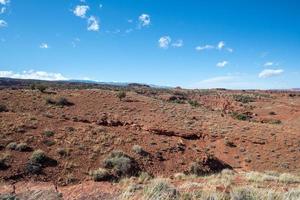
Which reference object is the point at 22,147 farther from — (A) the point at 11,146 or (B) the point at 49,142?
(B) the point at 49,142

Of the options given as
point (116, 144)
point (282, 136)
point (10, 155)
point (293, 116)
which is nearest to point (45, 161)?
point (10, 155)

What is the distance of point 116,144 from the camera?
20469 millimetres

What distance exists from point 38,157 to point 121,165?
4.02m

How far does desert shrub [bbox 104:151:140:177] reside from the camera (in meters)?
15.9

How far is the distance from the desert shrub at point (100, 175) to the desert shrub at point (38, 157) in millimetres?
2645

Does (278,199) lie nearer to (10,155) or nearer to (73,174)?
(73,174)

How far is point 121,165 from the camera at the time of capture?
638 inches

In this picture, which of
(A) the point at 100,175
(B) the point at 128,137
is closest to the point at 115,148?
(B) the point at 128,137

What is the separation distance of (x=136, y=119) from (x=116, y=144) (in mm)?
14159

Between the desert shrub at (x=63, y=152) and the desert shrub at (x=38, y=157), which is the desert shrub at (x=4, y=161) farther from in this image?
the desert shrub at (x=63, y=152)

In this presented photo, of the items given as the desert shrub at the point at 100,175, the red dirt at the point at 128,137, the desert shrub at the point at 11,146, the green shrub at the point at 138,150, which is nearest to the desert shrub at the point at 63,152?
the red dirt at the point at 128,137

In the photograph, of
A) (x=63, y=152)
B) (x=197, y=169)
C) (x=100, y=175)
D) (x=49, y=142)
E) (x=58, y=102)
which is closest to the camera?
(x=100, y=175)

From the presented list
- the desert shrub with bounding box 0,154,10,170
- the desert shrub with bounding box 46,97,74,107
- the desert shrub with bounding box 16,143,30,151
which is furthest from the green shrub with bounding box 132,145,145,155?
the desert shrub with bounding box 46,97,74,107

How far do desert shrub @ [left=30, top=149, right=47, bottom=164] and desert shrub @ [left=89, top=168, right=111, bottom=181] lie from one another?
8.68ft
